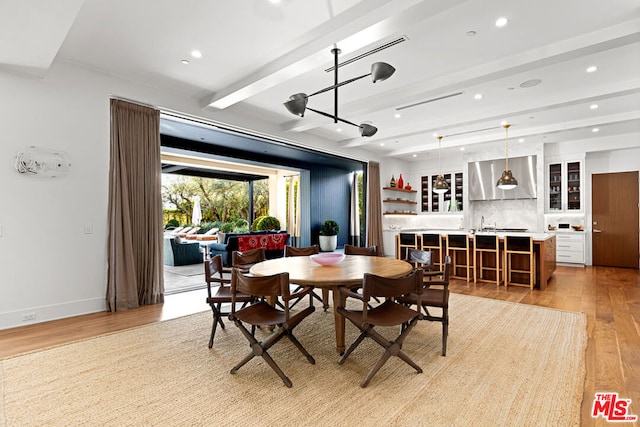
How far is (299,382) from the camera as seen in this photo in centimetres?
229

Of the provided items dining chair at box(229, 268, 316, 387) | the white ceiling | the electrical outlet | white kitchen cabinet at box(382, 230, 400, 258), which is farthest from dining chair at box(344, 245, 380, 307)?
white kitchen cabinet at box(382, 230, 400, 258)

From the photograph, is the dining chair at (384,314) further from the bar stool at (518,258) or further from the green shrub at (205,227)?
the green shrub at (205,227)

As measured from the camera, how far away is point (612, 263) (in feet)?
24.2

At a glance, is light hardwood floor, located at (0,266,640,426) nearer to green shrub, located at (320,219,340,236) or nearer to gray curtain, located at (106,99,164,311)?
gray curtain, located at (106,99,164,311)

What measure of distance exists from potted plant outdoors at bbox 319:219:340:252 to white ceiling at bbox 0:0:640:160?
5.31m

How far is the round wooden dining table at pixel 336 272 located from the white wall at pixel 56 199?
238 centimetres

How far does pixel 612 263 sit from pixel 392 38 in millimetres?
7727

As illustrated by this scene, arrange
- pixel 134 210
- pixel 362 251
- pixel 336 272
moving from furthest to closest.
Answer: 1. pixel 362 251
2. pixel 134 210
3. pixel 336 272

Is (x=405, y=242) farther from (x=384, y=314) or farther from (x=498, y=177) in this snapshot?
(x=384, y=314)

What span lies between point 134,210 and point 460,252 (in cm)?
549

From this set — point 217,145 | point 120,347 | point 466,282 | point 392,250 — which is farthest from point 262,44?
point 392,250

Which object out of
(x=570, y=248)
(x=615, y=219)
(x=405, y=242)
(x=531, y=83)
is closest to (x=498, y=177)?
(x=570, y=248)

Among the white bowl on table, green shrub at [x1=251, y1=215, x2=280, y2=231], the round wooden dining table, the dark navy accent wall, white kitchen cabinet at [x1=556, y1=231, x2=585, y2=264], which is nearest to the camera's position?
the round wooden dining table

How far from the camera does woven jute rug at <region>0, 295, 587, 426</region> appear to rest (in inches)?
75.1
